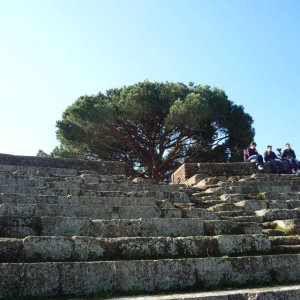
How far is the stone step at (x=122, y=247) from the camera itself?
4.64m

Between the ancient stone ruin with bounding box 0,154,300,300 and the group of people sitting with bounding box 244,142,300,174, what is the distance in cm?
644

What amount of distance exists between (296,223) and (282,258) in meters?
1.82

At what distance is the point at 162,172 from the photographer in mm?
23844

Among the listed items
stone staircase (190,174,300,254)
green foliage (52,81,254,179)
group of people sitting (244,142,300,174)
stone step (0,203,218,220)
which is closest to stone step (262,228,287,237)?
stone staircase (190,174,300,254)

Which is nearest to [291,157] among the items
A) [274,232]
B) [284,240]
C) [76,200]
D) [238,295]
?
[274,232]

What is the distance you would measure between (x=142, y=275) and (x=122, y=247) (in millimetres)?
586

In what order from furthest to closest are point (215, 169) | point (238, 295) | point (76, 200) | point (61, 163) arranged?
1. point (215, 169)
2. point (61, 163)
3. point (76, 200)
4. point (238, 295)

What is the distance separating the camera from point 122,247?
5074 millimetres

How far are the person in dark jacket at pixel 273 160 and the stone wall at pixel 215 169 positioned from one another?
5.8 inches

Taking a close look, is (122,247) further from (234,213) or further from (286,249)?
(234,213)

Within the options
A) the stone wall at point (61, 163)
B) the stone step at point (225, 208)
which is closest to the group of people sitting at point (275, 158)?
the stone wall at point (61, 163)

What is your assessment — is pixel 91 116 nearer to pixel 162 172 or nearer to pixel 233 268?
pixel 162 172

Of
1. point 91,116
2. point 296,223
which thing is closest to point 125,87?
point 91,116

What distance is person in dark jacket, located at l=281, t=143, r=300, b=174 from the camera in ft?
47.4
